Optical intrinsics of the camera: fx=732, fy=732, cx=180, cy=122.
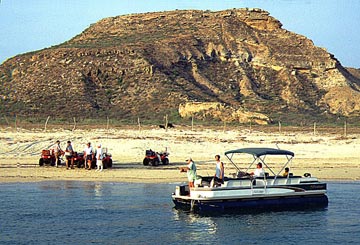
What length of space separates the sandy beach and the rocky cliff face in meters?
33.3

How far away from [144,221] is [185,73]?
80.0 m

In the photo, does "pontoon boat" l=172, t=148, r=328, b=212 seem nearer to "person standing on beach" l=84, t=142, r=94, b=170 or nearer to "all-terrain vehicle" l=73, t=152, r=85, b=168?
"person standing on beach" l=84, t=142, r=94, b=170

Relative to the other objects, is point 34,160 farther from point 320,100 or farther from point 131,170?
point 320,100

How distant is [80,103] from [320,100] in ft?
111

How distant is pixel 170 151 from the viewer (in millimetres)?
47094

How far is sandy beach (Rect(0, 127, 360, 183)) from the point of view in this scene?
36.9m

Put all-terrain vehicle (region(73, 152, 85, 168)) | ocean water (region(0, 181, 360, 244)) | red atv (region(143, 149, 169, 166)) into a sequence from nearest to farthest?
ocean water (region(0, 181, 360, 244)) → all-terrain vehicle (region(73, 152, 85, 168)) → red atv (region(143, 149, 169, 166))

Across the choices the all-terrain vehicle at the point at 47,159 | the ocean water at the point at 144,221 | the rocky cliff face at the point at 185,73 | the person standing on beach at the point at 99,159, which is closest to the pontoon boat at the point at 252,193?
the ocean water at the point at 144,221

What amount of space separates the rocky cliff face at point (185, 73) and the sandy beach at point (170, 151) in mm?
33321

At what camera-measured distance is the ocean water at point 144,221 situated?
72.7 ft

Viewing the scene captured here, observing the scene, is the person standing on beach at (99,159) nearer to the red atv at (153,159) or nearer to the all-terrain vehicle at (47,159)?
the all-terrain vehicle at (47,159)

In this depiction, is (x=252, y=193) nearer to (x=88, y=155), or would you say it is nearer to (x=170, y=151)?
(x=88, y=155)

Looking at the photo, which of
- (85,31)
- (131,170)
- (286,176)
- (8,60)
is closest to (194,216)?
(286,176)

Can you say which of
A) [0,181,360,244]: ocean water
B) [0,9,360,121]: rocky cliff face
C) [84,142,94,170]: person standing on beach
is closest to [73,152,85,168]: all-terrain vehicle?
[84,142,94,170]: person standing on beach
